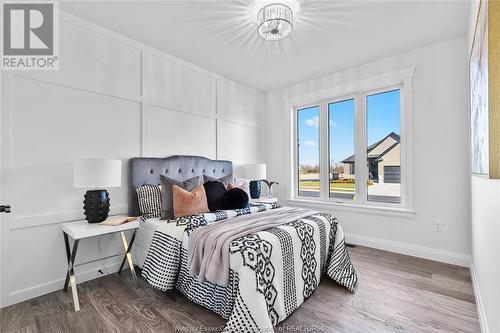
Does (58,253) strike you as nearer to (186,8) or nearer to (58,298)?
(58,298)

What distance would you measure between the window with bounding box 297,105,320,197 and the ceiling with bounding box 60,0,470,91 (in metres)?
1.03

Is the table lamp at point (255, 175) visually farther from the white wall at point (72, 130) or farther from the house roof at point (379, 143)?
the house roof at point (379, 143)

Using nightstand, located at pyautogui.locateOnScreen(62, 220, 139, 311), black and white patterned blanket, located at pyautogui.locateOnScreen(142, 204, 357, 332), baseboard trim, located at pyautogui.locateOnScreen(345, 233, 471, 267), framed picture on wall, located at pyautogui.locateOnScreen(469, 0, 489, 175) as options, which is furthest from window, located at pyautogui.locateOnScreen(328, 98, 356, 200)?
nightstand, located at pyautogui.locateOnScreen(62, 220, 139, 311)

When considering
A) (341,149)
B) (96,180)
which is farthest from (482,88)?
(96,180)

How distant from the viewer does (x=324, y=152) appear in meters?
4.23

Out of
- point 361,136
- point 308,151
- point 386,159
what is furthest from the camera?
point 308,151

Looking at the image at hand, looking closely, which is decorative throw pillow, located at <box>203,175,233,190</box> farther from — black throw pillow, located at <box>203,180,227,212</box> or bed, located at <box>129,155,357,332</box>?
bed, located at <box>129,155,357,332</box>

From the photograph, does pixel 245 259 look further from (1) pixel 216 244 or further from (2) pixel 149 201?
(2) pixel 149 201

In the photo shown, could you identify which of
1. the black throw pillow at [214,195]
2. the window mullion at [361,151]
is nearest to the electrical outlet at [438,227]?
the window mullion at [361,151]

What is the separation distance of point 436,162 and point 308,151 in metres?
1.93

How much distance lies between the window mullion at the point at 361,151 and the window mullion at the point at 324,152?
0.51m

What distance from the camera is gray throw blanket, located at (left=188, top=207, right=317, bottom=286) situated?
1753mm

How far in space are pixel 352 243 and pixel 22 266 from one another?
3.96 metres

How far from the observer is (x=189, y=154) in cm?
363
